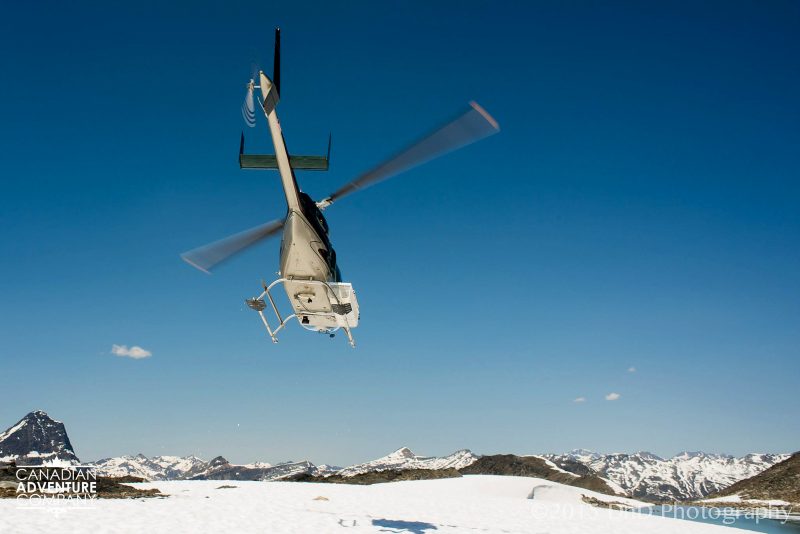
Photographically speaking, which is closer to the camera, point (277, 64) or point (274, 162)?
point (277, 64)

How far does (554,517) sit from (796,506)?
2376cm

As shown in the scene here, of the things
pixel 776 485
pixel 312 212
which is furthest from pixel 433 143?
pixel 776 485

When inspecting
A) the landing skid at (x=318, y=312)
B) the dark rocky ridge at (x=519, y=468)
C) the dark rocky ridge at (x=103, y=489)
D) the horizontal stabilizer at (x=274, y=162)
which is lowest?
the dark rocky ridge at (x=519, y=468)

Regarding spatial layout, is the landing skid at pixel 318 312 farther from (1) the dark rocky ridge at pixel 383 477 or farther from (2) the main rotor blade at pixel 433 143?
(1) the dark rocky ridge at pixel 383 477

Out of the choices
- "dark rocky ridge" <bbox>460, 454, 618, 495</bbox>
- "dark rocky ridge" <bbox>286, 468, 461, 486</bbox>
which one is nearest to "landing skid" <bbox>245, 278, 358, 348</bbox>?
"dark rocky ridge" <bbox>286, 468, 461, 486</bbox>

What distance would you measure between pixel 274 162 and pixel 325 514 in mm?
13684

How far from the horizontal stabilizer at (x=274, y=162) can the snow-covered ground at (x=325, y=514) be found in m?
12.8

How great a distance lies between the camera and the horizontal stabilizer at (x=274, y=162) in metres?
21.5

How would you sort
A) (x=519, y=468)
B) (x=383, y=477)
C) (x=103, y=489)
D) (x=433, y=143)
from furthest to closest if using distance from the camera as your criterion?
(x=519, y=468)
(x=383, y=477)
(x=103, y=489)
(x=433, y=143)

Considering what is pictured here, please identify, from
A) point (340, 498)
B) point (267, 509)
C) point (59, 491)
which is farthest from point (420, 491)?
point (59, 491)

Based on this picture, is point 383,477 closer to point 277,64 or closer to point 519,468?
point 519,468

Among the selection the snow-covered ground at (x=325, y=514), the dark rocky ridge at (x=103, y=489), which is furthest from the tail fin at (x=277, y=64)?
the dark rocky ridge at (x=103, y=489)

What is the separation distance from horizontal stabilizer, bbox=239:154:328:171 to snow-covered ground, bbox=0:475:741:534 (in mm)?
12757

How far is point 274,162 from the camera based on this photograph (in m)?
21.6
